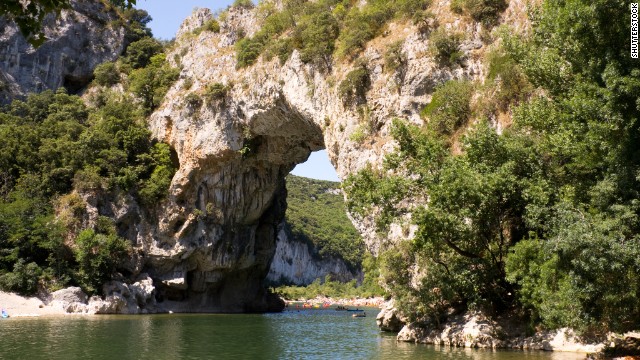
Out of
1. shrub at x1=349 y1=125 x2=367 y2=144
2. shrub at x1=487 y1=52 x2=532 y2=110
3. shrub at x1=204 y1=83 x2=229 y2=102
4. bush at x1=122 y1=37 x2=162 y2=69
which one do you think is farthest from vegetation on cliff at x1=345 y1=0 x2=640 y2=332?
bush at x1=122 y1=37 x2=162 y2=69

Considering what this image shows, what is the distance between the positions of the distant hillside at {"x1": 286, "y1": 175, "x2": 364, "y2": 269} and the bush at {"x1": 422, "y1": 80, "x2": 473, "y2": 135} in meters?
76.6

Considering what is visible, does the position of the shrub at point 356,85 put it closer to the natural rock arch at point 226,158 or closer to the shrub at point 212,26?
the natural rock arch at point 226,158

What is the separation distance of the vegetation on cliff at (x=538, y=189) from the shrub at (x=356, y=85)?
635cm

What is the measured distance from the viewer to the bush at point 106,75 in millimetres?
51250

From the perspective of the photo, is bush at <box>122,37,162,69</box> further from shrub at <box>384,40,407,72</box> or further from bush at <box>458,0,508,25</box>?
bush at <box>458,0,508,25</box>

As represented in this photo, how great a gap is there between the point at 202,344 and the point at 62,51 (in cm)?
→ 4333

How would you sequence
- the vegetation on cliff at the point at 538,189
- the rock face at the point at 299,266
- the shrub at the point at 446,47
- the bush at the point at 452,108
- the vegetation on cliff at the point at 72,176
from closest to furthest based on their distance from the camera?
the vegetation on cliff at the point at 538,189
the bush at the point at 452,108
the shrub at the point at 446,47
the vegetation on cliff at the point at 72,176
the rock face at the point at 299,266

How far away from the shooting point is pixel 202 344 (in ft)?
67.4

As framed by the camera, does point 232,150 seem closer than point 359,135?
No

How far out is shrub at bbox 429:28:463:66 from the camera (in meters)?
25.7

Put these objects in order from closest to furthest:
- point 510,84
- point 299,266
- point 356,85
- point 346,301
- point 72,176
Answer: point 510,84 → point 356,85 → point 72,176 → point 346,301 → point 299,266

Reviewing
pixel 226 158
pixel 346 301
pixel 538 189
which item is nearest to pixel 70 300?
pixel 226 158

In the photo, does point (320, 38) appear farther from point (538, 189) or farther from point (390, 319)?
point (538, 189)

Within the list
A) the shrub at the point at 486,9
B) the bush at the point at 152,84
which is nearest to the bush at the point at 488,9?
the shrub at the point at 486,9
